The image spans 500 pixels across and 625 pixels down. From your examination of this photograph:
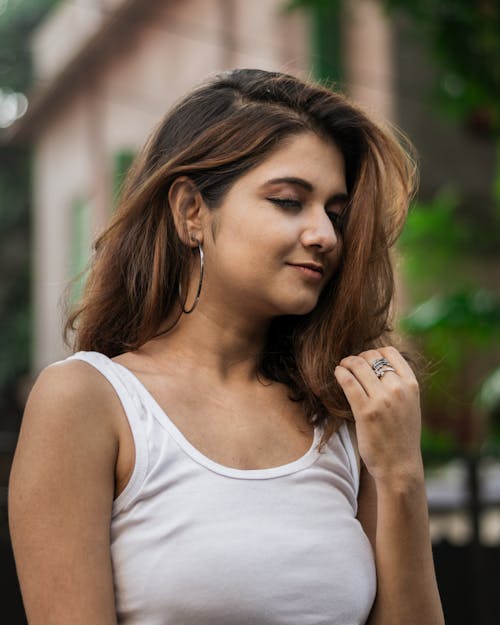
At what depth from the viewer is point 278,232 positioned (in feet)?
6.81

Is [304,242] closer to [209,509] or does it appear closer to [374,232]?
[374,232]

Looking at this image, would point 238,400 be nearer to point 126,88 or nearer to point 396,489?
point 396,489

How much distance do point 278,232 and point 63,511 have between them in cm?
66

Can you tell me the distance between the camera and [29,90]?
11234 millimetres

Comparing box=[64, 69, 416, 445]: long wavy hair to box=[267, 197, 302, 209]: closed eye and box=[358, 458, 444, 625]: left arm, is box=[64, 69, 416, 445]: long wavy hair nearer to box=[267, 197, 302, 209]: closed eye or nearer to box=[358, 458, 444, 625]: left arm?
box=[267, 197, 302, 209]: closed eye

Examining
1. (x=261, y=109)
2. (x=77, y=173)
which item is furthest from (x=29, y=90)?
(x=261, y=109)

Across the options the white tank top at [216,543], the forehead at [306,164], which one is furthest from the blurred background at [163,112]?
the white tank top at [216,543]

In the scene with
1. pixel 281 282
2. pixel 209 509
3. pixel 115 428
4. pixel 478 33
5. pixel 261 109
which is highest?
pixel 478 33

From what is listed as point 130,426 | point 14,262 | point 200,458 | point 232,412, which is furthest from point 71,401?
point 14,262

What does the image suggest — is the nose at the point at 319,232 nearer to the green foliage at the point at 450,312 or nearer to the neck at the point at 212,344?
the neck at the point at 212,344

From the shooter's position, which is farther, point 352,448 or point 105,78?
point 105,78

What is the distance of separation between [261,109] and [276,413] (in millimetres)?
619

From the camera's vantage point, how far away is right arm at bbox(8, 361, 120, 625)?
1832 millimetres

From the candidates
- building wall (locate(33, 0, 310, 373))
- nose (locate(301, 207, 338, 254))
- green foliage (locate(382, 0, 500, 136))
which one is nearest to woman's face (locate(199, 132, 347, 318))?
nose (locate(301, 207, 338, 254))
